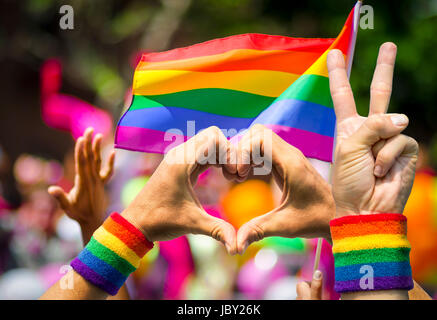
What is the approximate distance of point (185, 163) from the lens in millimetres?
1571

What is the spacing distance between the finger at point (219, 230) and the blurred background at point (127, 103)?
2.54ft

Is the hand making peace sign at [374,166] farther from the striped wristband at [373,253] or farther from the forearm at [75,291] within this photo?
the forearm at [75,291]

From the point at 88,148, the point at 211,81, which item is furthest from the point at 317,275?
the point at 88,148

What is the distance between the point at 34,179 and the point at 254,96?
5787 millimetres

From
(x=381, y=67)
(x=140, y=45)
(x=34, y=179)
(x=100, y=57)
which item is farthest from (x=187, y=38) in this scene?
(x=381, y=67)

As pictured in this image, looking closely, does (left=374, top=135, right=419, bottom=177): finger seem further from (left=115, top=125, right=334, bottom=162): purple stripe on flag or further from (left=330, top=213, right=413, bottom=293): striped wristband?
(left=115, top=125, right=334, bottom=162): purple stripe on flag

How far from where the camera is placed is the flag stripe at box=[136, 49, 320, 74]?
2596 mm

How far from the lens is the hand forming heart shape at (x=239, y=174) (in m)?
1.58

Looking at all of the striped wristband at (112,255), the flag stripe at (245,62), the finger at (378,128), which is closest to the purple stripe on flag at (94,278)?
the striped wristband at (112,255)

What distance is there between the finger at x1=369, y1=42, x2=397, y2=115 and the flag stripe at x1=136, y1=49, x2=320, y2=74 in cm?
100

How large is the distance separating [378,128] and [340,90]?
7.8 inches

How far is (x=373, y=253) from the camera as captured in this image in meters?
1.44

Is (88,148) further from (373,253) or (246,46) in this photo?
(373,253)

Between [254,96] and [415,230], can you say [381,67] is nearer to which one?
[254,96]
